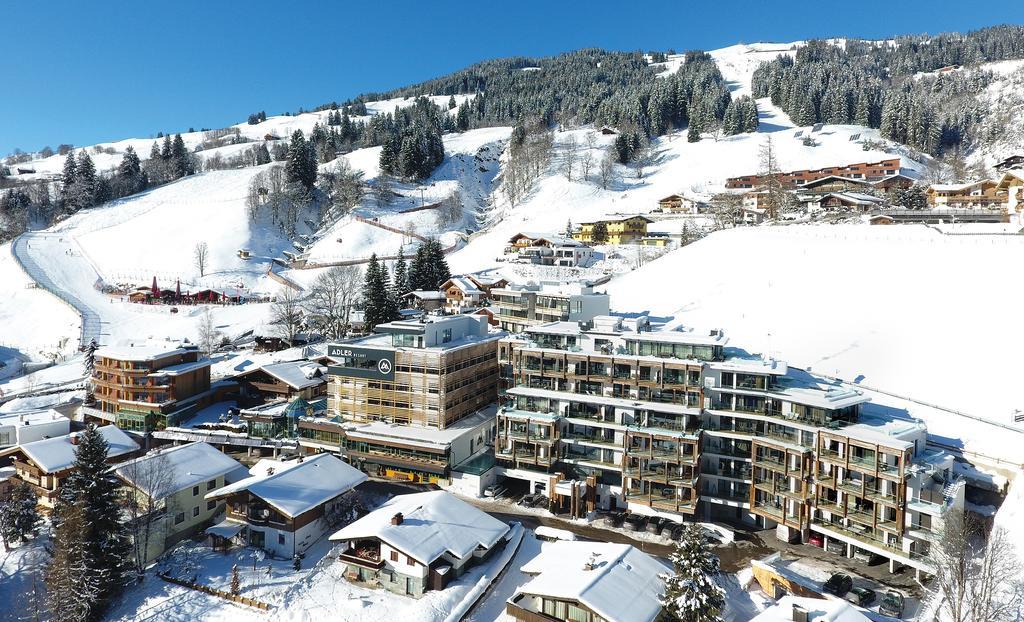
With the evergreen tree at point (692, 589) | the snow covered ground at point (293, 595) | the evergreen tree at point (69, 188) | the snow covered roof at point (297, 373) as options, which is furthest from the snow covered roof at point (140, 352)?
the evergreen tree at point (69, 188)

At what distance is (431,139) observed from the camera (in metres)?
150

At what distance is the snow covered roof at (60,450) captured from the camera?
40906 millimetres

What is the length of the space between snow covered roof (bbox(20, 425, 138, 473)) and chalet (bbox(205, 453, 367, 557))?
486 inches

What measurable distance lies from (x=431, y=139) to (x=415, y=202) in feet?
83.7

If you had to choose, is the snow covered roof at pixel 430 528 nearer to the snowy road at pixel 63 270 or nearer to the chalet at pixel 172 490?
the chalet at pixel 172 490

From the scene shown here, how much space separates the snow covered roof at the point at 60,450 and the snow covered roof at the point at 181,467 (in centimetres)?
518

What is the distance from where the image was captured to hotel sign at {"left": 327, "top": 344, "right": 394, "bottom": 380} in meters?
44.8

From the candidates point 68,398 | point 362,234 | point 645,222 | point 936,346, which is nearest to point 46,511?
point 68,398

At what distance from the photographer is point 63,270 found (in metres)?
97.6

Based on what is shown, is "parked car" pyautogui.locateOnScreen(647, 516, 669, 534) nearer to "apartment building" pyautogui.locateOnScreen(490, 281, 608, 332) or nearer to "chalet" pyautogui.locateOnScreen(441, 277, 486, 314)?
"apartment building" pyautogui.locateOnScreen(490, 281, 608, 332)

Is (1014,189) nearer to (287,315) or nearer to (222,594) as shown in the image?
(287,315)

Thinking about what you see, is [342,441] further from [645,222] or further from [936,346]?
[645,222]

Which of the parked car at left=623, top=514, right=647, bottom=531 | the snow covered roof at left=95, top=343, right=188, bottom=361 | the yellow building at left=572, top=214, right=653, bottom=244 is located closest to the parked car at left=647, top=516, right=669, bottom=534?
the parked car at left=623, top=514, right=647, bottom=531

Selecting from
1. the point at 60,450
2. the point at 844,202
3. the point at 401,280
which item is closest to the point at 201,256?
the point at 401,280
